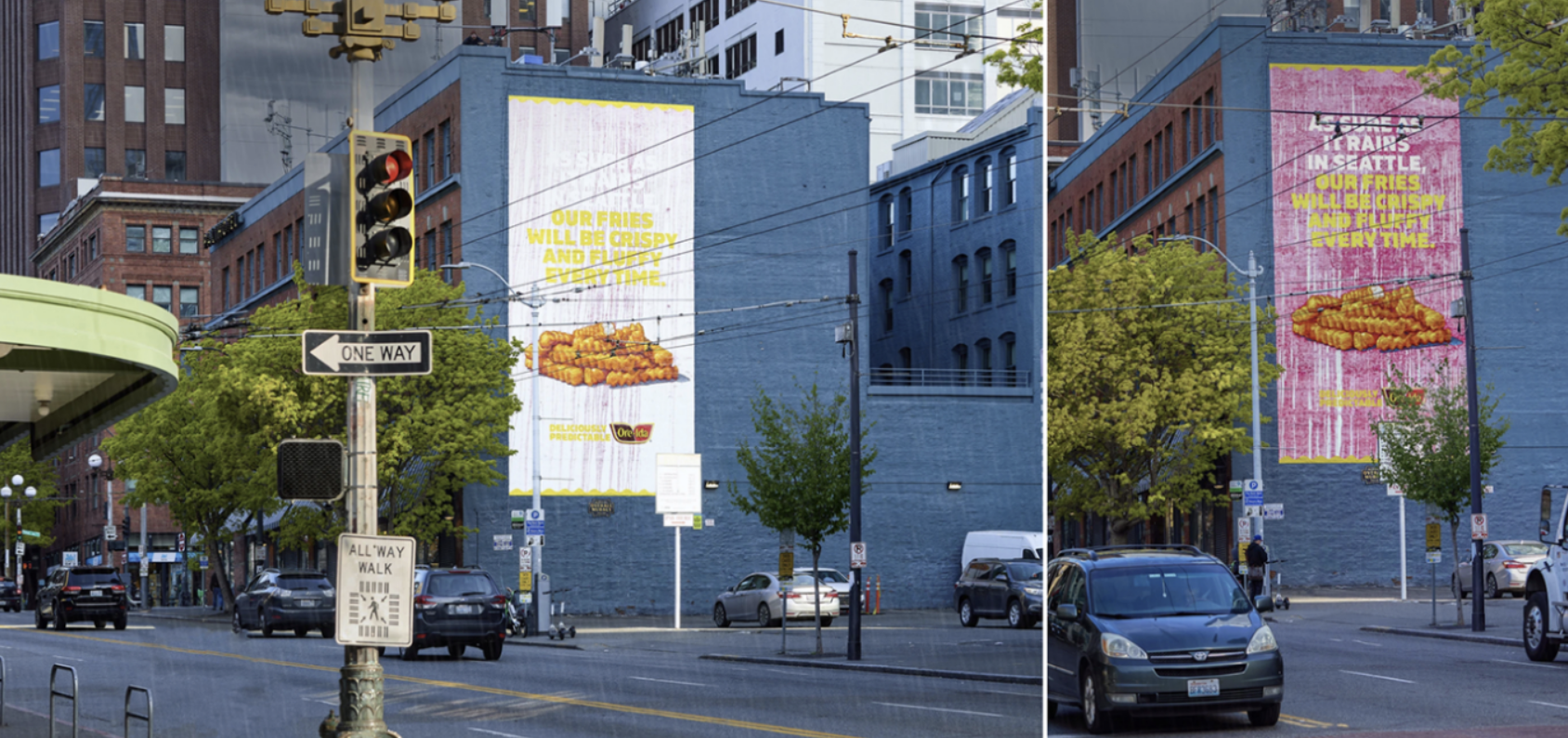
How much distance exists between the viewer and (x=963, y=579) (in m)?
42.8

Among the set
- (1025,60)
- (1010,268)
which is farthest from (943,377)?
(1025,60)

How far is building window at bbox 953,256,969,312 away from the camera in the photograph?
54500 mm

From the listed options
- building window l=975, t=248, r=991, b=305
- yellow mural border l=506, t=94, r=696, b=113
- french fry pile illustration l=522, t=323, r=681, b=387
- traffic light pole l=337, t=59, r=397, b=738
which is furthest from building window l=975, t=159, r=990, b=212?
traffic light pole l=337, t=59, r=397, b=738

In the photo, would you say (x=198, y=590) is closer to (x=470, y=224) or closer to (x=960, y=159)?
(x=470, y=224)

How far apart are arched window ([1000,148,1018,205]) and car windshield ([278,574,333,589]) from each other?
830 inches

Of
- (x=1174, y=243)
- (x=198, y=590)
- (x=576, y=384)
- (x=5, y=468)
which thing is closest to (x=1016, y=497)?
(x=576, y=384)

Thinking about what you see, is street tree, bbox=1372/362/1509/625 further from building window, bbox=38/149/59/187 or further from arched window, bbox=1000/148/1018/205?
building window, bbox=38/149/59/187

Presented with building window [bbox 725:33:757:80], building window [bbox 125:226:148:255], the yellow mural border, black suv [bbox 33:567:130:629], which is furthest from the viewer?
building window [bbox 125:226:148:255]

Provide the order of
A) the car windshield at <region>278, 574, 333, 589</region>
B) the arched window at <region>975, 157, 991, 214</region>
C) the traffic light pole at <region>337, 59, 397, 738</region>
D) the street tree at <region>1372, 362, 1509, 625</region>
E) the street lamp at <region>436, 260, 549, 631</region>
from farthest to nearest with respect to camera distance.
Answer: the arched window at <region>975, 157, 991, 214</region>, the car windshield at <region>278, 574, 333, 589</region>, the street lamp at <region>436, 260, 549, 631</region>, the street tree at <region>1372, 362, 1509, 625</region>, the traffic light pole at <region>337, 59, 397, 738</region>

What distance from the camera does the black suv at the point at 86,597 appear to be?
2176 inches

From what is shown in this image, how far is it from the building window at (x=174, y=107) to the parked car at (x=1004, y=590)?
8778 cm

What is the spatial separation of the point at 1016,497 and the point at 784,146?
45.6 feet

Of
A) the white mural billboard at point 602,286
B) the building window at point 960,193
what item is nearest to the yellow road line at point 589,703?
the white mural billboard at point 602,286

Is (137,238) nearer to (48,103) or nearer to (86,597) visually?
(48,103)
